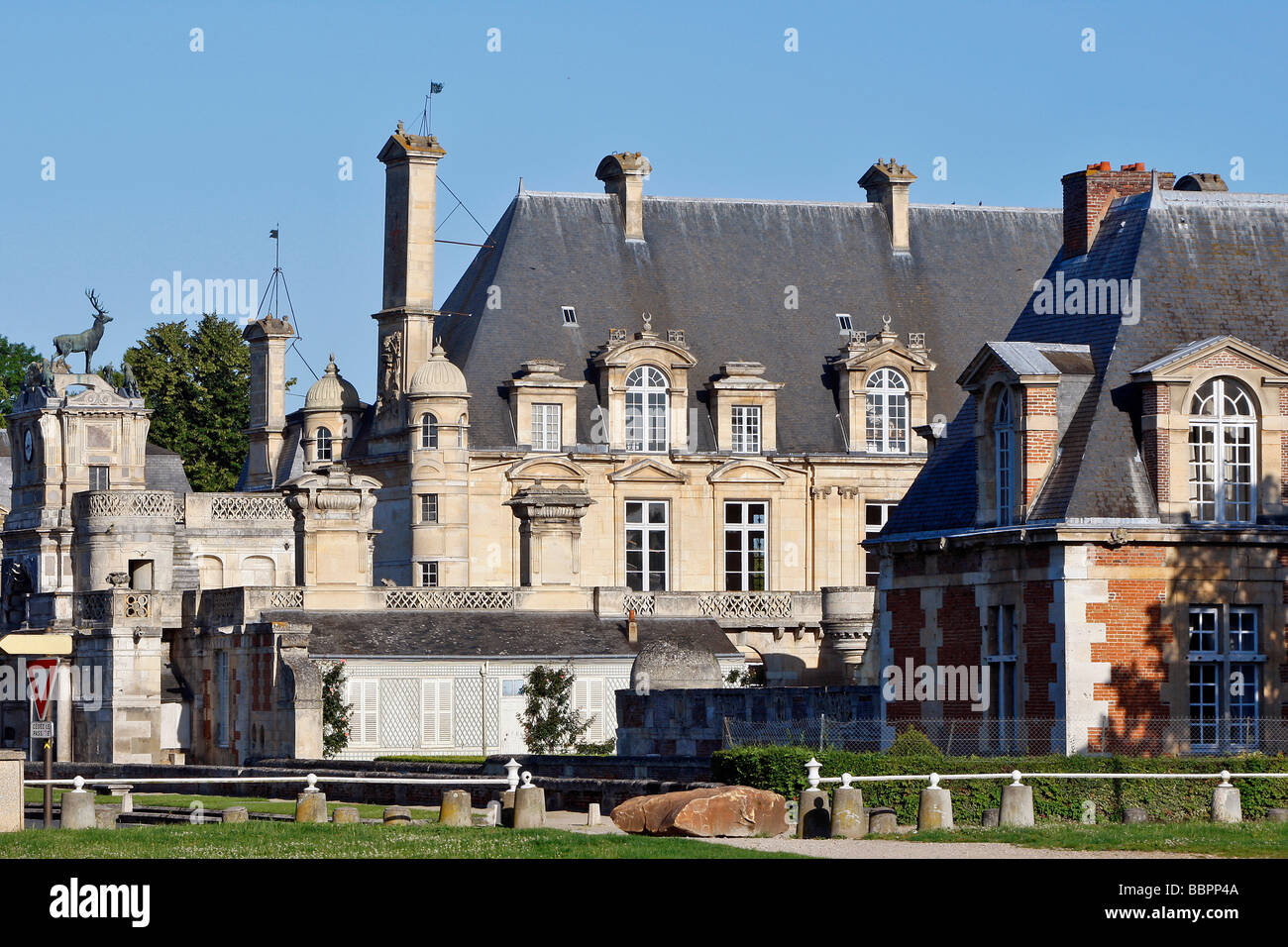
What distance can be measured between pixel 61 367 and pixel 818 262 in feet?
63.4

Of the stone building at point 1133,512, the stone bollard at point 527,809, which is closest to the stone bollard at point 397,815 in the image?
the stone bollard at point 527,809

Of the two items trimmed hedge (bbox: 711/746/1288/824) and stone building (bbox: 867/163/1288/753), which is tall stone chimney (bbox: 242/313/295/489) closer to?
stone building (bbox: 867/163/1288/753)

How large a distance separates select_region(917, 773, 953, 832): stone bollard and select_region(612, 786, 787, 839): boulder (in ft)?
4.69

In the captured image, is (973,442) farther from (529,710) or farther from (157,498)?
(157,498)

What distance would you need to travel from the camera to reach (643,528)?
59906 millimetres

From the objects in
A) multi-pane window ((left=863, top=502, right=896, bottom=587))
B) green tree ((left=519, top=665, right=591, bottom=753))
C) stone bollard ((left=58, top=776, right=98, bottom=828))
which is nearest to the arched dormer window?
multi-pane window ((left=863, top=502, right=896, bottom=587))

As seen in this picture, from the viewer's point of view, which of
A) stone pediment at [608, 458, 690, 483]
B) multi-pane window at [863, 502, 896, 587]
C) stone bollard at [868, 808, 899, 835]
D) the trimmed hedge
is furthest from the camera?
multi-pane window at [863, 502, 896, 587]

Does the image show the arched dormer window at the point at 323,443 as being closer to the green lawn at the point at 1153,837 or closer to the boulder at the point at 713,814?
the boulder at the point at 713,814

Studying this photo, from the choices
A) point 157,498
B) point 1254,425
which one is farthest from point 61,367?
point 1254,425

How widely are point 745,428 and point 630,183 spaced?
7.06 meters

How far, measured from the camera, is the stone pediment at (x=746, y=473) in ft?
196

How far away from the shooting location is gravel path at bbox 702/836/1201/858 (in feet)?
67.6
